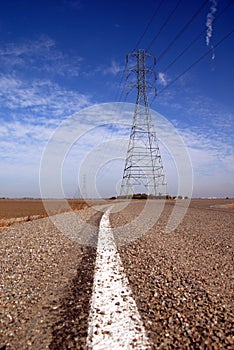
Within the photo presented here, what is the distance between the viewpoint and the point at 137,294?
9.73ft

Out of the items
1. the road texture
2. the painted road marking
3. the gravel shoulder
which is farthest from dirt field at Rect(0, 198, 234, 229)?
the painted road marking

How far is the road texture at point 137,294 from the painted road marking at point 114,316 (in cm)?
6

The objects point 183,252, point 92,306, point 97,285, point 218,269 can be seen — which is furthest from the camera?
point 183,252

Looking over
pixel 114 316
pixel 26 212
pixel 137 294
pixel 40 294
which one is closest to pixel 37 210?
pixel 26 212

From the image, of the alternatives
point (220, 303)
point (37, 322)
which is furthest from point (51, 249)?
point (220, 303)

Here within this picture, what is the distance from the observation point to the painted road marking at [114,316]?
2.01 meters

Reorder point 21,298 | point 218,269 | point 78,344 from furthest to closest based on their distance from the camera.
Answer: point 218,269 → point 21,298 → point 78,344

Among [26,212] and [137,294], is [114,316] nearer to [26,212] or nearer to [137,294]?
[137,294]

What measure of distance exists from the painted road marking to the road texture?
2.2 inches

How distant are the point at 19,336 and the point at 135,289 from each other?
135 centimetres

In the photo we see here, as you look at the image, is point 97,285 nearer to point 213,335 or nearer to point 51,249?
point 213,335

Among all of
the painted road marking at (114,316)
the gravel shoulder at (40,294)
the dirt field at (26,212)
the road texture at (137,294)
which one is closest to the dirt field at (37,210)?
the dirt field at (26,212)

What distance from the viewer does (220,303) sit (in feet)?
8.76

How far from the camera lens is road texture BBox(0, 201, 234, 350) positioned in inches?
82.8
